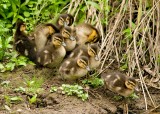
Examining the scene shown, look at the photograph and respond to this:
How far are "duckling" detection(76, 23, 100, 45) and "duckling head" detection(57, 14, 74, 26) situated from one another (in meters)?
0.12

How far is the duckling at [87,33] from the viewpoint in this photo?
→ 5.42 meters

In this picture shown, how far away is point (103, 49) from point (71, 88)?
0.86m

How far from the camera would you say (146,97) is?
17.1ft

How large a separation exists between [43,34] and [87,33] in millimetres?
461

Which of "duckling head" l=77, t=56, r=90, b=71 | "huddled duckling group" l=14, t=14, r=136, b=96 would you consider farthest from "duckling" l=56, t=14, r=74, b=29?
"duckling head" l=77, t=56, r=90, b=71

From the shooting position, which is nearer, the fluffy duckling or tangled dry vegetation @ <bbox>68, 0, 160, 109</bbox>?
the fluffy duckling

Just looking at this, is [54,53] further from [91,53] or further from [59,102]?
[59,102]

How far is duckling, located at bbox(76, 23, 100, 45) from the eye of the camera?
5.42 meters

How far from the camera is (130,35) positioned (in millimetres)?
5570

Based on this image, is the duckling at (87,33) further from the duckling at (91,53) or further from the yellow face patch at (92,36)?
the duckling at (91,53)

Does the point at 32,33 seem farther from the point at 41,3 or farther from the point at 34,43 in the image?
the point at 41,3

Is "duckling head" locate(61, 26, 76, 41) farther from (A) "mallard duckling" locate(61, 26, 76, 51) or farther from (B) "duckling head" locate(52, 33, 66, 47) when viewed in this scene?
(B) "duckling head" locate(52, 33, 66, 47)

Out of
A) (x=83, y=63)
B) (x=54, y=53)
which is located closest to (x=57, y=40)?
(x=54, y=53)

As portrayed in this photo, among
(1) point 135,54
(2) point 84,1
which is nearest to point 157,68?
(1) point 135,54
